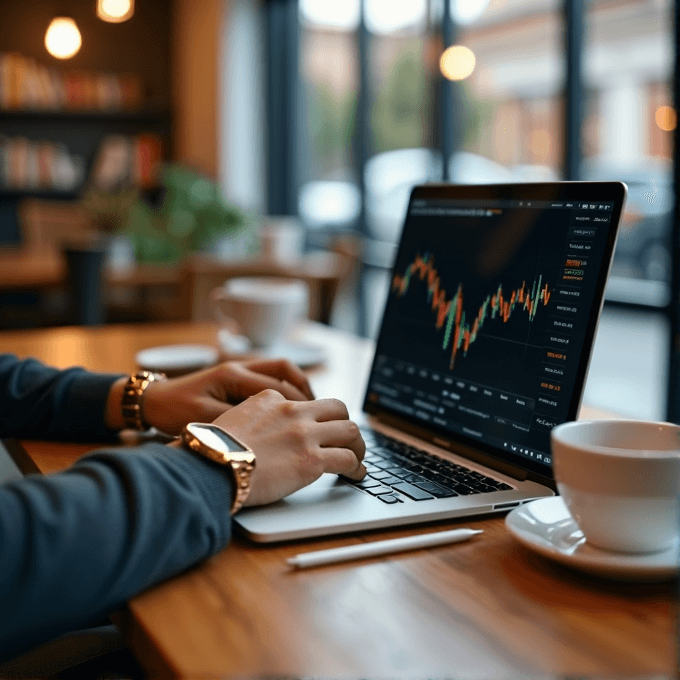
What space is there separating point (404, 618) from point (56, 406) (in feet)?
2.00

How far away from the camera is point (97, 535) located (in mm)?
581

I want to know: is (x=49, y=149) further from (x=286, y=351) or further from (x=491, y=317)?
(x=491, y=317)

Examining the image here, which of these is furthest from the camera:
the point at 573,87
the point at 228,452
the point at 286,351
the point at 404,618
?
the point at 573,87

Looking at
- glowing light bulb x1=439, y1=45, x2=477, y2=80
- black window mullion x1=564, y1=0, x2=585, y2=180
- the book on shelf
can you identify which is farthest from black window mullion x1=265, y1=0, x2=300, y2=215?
black window mullion x1=564, y1=0, x2=585, y2=180

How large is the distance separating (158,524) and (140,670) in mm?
275

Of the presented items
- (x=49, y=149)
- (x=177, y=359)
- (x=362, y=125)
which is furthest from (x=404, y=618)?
(x=49, y=149)

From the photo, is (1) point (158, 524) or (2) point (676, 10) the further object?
(2) point (676, 10)

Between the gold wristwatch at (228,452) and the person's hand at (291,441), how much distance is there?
0.04 ft

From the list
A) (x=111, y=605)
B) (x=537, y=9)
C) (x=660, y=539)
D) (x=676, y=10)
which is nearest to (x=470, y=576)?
(x=660, y=539)

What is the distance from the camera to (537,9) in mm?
4262

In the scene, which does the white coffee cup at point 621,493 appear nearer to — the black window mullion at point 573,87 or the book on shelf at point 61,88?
the black window mullion at point 573,87

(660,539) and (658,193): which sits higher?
(658,193)

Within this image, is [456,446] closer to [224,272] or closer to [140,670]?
[140,670]

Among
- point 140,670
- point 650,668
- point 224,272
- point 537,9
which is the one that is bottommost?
point 140,670
